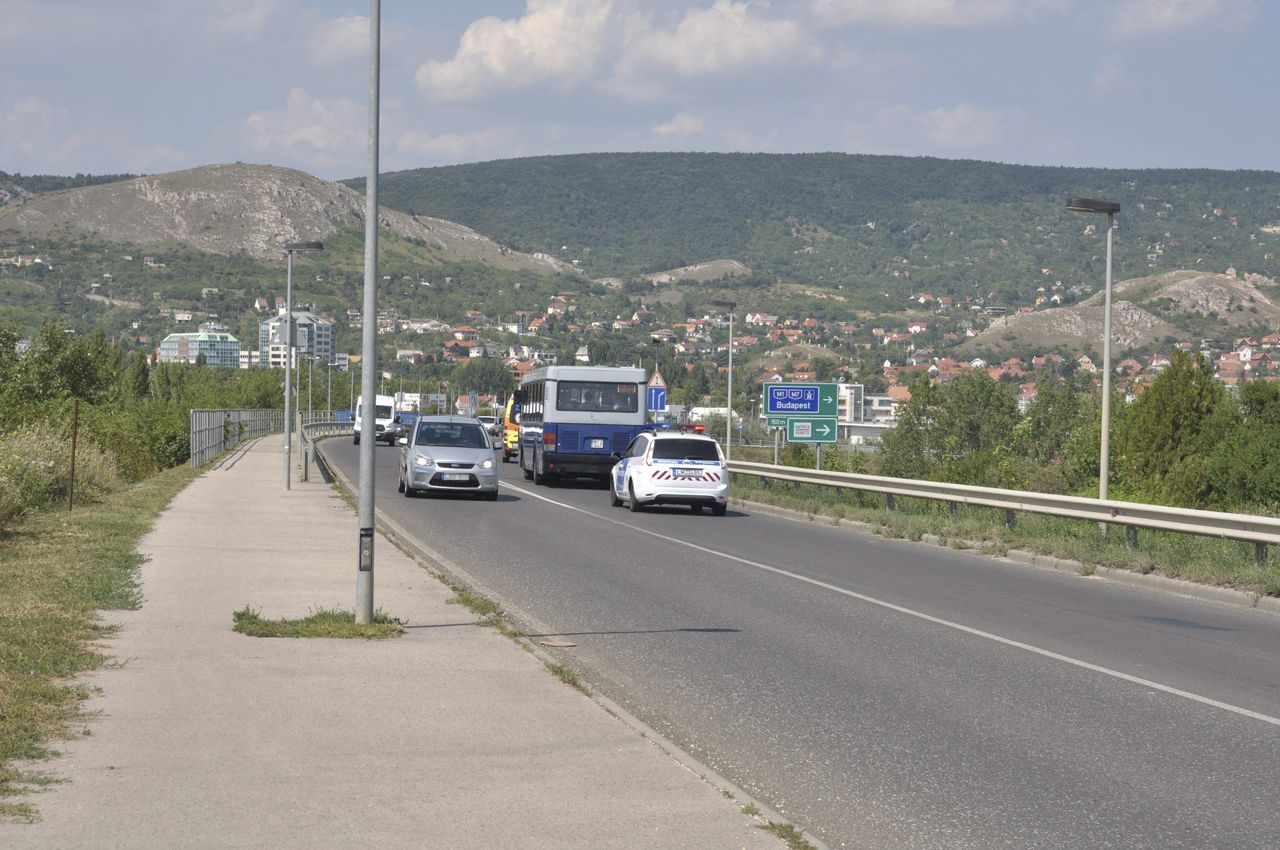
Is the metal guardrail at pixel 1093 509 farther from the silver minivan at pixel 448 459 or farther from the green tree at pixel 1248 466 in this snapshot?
the green tree at pixel 1248 466

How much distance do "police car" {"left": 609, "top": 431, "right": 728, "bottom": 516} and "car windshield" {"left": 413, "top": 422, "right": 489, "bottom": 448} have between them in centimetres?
389

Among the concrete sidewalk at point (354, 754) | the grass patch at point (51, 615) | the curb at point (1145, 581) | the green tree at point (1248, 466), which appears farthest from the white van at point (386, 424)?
the concrete sidewalk at point (354, 754)

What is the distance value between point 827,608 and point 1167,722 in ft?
18.2

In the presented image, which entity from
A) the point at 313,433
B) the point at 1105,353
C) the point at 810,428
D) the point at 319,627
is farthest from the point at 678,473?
the point at 313,433

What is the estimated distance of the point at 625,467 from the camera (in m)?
30.1

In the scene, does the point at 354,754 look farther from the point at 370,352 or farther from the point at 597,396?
the point at 597,396

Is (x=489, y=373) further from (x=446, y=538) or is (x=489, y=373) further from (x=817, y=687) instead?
(x=817, y=687)

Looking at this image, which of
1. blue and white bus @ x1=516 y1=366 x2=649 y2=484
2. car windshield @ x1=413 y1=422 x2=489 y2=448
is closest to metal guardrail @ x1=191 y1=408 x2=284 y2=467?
blue and white bus @ x1=516 y1=366 x2=649 y2=484

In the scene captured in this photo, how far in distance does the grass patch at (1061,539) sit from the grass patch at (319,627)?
372 inches

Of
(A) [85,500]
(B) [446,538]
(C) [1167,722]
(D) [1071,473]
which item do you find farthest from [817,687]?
(D) [1071,473]

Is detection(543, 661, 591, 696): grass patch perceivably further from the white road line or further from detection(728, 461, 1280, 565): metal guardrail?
detection(728, 461, 1280, 565): metal guardrail

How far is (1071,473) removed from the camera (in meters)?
78.1

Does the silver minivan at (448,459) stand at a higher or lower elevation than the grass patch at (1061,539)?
higher

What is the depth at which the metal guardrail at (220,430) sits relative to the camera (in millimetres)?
43312
